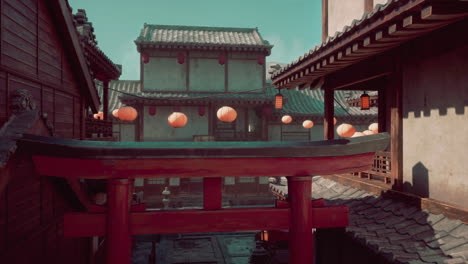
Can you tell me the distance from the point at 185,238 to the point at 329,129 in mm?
9339

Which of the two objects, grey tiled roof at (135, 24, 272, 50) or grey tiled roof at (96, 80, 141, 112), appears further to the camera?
grey tiled roof at (96, 80, 141, 112)

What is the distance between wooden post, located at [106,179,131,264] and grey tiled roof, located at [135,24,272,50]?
726 inches

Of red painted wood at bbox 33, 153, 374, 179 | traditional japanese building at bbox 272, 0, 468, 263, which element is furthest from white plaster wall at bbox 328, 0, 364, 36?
red painted wood at bbox 33, 153, 374, 179

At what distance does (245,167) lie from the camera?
3873mm

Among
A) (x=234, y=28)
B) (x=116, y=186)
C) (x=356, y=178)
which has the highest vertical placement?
(x=234, y=28)

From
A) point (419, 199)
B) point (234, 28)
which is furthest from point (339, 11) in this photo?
point (234, 28)

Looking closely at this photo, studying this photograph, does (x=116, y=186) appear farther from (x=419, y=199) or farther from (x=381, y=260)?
(x=419, y=199)

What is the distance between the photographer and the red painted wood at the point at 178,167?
11.9 ft

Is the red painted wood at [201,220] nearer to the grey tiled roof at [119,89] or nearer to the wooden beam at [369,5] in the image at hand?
the wooden beam at [369,5]

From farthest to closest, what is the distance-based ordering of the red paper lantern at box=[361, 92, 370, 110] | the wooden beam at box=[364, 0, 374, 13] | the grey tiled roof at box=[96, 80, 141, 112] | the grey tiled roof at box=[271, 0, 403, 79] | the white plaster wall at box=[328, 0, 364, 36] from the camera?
the grey tiled roof at box=[96, 80, 141, 112] → the red paper lantern at box=[361, 92, 370, 110] → the white plaster wall at box=[328, 0, 364, 36] → the wooden beam at box=[364, 0, 374, 13] → the grey tiled roof at box=[271, 0, 403, 79]

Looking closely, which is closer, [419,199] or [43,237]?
[419,199]

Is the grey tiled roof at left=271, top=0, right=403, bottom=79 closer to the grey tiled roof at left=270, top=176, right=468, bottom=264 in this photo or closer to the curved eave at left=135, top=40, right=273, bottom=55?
the grey tiled roof at left=270, top=176, right=468, bottom=264

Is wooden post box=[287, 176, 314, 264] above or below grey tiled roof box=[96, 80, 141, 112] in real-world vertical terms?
below

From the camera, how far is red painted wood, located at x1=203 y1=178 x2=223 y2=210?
406 centimetres
